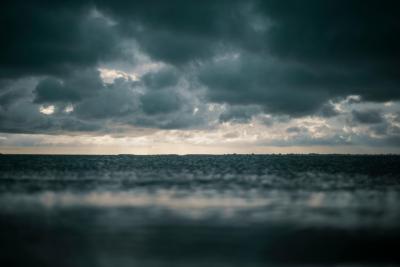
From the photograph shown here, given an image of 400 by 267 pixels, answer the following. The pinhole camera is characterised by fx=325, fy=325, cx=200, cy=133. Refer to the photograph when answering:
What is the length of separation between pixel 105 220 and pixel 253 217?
30.6 ft

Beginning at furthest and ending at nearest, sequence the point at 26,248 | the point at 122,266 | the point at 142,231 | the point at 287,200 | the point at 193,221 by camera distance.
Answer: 1. the point at 287,200
2. the point at 193,221
3. the point at 142,231
4. the point at 26,248
5. the point at 122,266

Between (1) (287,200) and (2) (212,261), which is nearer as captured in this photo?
(2) (212,261)

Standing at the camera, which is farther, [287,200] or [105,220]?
[287,200]

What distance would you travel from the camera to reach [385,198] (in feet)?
96.4

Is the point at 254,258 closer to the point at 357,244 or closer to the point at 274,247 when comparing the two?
the point at 274,247

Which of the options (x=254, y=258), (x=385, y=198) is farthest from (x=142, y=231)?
(x=385, y=198)

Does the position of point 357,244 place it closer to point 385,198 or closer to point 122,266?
point 122,266

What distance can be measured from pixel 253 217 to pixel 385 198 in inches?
622

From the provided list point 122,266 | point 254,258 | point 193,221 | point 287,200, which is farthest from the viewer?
point 287,200

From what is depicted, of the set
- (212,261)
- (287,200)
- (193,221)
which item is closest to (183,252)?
(212,261)

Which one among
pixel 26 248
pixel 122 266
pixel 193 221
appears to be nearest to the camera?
pixel 122 266

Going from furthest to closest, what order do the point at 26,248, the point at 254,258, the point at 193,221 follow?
the point at 193,221 → the point at 26,248 → the point at 254,258

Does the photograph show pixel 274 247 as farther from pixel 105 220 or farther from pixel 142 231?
pixel 105 220

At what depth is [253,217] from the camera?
20922mm
